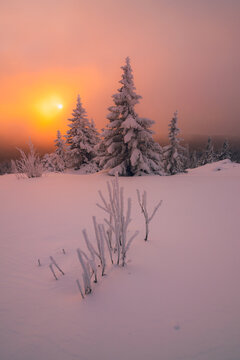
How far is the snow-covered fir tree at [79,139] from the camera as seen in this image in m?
19.0

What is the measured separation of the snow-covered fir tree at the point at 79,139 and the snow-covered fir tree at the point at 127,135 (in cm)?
969

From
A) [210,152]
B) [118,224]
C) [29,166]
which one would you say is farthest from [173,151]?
[210,152]

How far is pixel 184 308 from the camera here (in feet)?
4.38

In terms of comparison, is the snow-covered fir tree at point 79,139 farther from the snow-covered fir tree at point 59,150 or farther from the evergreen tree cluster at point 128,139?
the evergreen tree cluster at point 128,139

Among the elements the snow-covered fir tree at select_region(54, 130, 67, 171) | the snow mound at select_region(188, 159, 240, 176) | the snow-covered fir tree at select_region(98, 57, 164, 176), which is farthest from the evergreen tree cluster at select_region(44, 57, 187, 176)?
the snow-covered fir tree at select_region(54, 130, 67, 171)

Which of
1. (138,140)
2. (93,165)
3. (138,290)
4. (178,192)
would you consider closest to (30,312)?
(138,290)

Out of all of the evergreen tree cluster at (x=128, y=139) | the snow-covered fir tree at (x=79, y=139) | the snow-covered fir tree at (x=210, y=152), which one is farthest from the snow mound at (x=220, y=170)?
the snow-covered fir tree at (x=210, y=152)

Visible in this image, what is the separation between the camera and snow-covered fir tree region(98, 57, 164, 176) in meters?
9.47

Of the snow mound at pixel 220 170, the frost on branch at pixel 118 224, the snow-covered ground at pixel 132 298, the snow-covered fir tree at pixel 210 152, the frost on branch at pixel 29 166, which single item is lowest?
the snow-covered ground at pixel 132 298

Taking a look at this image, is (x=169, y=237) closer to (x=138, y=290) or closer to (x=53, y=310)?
(x=138, y=290)

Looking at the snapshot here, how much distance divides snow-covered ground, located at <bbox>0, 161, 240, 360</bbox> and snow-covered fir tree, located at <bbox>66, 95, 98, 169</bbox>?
56.5 ft

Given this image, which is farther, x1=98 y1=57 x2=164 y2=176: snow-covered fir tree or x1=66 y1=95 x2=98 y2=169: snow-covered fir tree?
→ x1=66 y1=95 x2=98 y2=169: snow-covered fir tree

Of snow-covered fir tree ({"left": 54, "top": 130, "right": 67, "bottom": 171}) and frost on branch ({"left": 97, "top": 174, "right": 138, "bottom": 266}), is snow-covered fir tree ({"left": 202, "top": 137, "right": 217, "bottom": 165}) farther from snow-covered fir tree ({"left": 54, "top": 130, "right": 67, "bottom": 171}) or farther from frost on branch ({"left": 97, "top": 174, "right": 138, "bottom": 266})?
frost on branch ({"left": 97, "top": 174, "right": 138, "bottom": 266})

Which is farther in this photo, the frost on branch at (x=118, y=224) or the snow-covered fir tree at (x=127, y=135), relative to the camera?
the snow-covered fir tree at (x=127, y=135)
